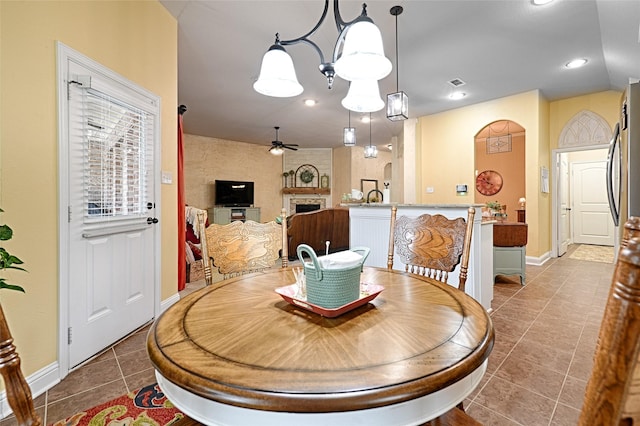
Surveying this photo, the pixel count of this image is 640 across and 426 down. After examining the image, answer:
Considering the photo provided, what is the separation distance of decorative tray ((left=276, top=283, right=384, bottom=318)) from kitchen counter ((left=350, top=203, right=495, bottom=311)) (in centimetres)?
191

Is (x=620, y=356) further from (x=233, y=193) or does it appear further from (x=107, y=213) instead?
(x=233, y=193)

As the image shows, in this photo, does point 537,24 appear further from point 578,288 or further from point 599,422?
point 599,422

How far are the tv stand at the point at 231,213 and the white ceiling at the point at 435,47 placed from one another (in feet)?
9.78

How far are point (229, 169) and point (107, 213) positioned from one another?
6.37 metres

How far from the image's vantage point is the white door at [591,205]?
22.3 ft

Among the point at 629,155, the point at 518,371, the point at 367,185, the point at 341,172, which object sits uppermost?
the point at 341,172

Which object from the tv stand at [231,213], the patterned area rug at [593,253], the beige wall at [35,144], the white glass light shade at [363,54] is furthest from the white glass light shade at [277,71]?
the tv stand at [231,213]

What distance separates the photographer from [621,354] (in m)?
0.31

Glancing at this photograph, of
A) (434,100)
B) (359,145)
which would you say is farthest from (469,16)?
(359,145)

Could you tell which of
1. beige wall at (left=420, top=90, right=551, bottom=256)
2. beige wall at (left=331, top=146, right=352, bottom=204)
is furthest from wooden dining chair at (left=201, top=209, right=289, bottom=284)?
beige wall at (left=331, top=146, right=352, bottom=204)

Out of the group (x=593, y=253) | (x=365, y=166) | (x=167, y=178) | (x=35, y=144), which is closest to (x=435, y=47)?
(x=167, y=178)

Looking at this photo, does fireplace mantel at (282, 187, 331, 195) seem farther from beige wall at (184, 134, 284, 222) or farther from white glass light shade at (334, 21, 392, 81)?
white glass light shade at (334, 21, 392, 81)

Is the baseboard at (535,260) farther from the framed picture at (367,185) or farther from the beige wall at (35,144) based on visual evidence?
the beige wall at (35,144)

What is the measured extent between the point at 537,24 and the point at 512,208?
4911 millimetres
